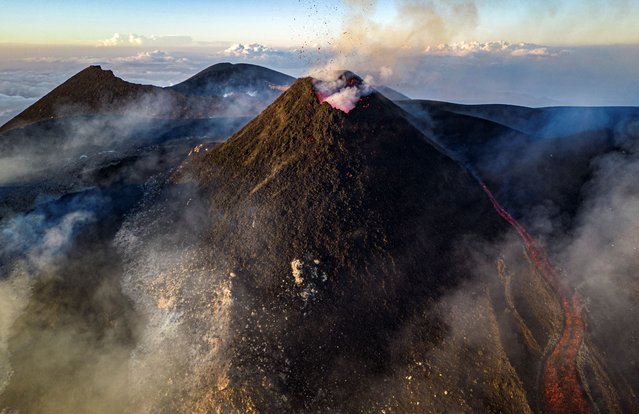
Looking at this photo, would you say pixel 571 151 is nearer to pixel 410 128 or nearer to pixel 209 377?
pixel 410 128

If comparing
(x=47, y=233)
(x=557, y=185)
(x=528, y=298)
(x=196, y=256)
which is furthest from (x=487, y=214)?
(x=47, y=233)

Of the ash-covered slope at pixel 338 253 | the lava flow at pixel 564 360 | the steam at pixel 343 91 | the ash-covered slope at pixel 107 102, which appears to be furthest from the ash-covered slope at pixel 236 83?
the lava flow at pixel 564 360

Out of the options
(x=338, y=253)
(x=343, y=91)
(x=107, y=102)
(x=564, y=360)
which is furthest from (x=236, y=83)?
(x=564, y=360)

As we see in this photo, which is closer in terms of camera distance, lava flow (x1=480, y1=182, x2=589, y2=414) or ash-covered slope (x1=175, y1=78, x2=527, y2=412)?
lava flow (x1=480, y1=182, x2=589, y2=414)

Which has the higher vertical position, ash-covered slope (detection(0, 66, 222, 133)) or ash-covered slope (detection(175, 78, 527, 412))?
ash-covered slope (detection(0, 66, 222, 133))

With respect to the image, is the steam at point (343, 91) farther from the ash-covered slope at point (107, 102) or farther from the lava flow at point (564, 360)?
the ash-covered slope at point (107, 102)

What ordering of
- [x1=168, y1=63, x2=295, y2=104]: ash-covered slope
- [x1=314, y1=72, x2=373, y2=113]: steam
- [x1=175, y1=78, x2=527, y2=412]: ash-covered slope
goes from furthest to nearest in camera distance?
[x1=168, y1=63, x2=295, y2=104]: ash-covered slope, [x1=314, y1=72, x2=373, y2=113]: steam, [x1=175, y1=78, x2=527, y2=412]: ash-covered slope

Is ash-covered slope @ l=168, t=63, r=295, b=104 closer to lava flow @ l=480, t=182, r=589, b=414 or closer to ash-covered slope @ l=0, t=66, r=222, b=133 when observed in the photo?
ash-covered slope @ l=0, t=66, r=222, b=133

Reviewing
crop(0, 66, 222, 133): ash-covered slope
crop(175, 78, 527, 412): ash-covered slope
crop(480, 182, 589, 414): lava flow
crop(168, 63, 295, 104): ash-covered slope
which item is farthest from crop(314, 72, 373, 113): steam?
crop(168, 63, 295, 104): ash-covered slope
